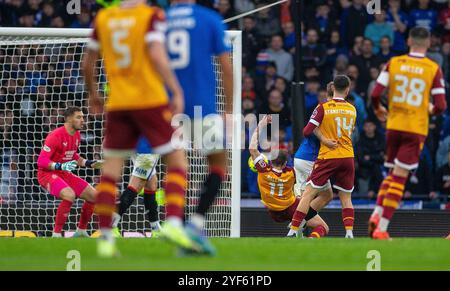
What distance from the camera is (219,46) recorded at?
9531mm

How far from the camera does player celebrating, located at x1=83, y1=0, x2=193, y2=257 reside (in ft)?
27.3

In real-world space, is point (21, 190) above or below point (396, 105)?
below

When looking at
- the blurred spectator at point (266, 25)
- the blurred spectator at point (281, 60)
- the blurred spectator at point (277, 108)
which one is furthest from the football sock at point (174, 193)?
the blurred spectator at point (266, 25)

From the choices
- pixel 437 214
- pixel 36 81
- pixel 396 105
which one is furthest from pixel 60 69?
pixel 396 105

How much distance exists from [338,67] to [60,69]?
5367 mm

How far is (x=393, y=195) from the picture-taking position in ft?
35.4

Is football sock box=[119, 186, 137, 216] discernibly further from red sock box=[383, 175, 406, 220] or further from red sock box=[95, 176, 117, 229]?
red sock box=[95, 176, 117, 229]

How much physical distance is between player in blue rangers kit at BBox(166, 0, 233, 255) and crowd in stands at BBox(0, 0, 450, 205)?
689 cm

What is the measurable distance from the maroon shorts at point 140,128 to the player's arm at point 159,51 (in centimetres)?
17

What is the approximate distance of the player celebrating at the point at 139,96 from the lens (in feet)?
27.3

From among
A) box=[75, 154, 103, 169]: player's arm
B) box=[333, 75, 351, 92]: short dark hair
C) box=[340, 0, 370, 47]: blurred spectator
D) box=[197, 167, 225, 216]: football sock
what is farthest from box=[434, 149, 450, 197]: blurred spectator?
box=[197, 167, 225, 216]: football sock

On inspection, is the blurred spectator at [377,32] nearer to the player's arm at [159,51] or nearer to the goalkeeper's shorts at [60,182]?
the goalkeeper's shorts at [60,182]

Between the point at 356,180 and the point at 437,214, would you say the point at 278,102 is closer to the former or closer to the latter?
the point at 356,180

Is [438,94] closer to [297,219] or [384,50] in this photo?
[297,219]
